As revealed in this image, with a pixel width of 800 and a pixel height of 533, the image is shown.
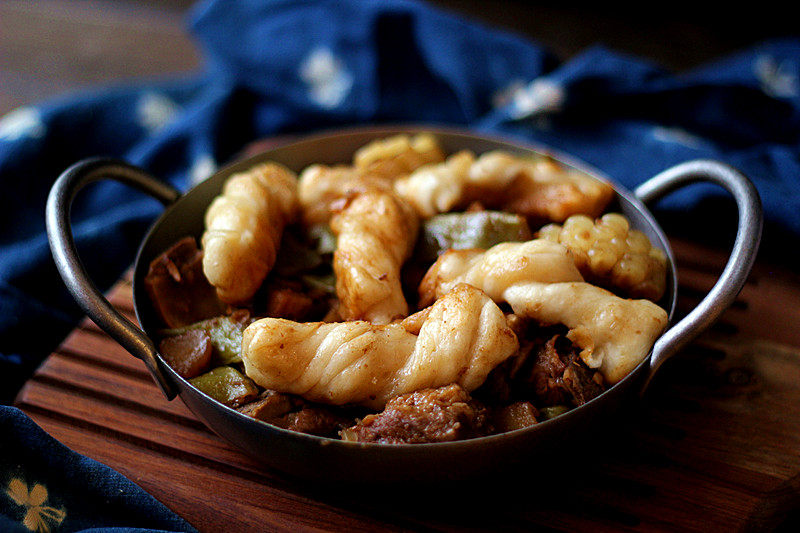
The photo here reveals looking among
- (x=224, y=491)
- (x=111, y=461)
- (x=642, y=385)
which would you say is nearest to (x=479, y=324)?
(x=642, y=385)

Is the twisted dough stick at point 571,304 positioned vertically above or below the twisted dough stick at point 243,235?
Result: below

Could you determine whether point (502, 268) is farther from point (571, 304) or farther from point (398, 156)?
point (398, 156)

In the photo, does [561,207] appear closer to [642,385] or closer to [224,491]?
[642,385]

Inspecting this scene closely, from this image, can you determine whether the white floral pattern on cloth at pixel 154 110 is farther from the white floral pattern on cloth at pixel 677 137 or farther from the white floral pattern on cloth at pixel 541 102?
the white floral pattern on cloth at pixel 677 137

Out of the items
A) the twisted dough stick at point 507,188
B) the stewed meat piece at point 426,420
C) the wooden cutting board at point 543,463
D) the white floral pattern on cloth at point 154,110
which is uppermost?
the white floral pattern on cloth at point 154,110

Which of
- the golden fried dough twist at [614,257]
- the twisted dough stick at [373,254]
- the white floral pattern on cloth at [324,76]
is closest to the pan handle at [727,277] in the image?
the golden fried dough twist at [614,257]

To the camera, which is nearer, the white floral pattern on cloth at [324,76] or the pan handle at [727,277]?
the pan handle at [727,277]
